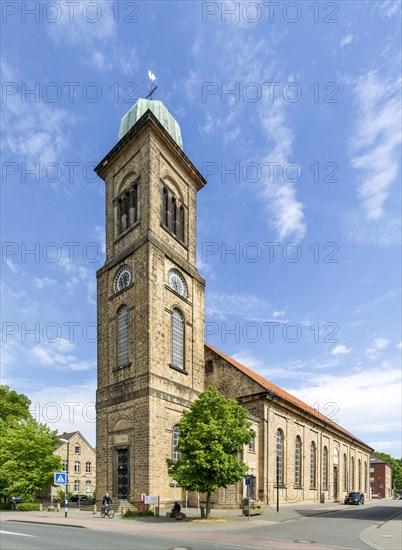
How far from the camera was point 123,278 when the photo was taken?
115ft

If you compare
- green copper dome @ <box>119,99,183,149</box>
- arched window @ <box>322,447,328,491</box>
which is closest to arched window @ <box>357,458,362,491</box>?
arched window @ <box>322,447,328,491</box>

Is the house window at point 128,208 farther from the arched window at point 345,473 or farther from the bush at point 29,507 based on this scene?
the arched window at point 345,473

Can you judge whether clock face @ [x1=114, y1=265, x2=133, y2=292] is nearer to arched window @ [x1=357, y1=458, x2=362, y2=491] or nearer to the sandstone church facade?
the sandstone church facade

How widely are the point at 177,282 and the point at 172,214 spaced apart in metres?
5.72

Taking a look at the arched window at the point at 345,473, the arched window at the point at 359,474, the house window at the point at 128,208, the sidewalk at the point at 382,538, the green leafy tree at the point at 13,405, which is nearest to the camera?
the sidewalk at the point at 382,538

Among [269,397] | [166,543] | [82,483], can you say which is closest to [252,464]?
[269,397]

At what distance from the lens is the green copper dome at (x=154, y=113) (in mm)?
40062

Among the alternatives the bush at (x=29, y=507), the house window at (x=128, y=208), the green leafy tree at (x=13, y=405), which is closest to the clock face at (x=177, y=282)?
the house window at (x=128, y=208)

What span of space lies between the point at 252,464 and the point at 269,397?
527 cm

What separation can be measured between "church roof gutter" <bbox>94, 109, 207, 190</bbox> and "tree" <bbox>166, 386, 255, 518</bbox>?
20151mm

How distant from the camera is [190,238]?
3972 centimetres

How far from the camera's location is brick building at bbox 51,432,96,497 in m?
71.8

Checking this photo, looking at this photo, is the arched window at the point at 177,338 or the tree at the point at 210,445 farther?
the arched window at the point at 177,338

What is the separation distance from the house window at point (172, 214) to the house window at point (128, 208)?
2.11 m
